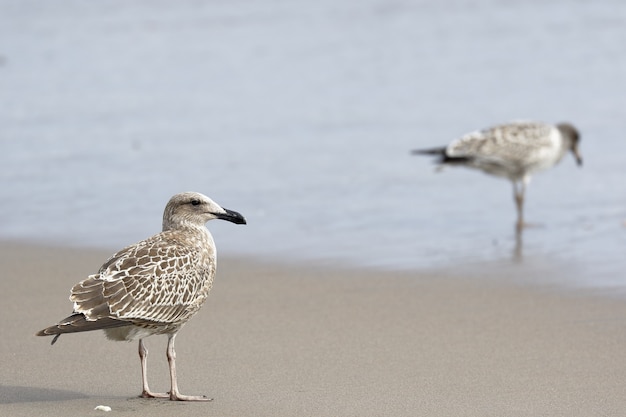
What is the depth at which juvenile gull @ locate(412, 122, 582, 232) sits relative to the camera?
1077 centimetres

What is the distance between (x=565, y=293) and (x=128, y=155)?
18.0 feet

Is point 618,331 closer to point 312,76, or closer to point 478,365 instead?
point 478,365

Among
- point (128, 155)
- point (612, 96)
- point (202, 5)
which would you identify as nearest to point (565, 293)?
point (128, 155)

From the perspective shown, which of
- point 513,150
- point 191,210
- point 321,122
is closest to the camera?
point 191,210

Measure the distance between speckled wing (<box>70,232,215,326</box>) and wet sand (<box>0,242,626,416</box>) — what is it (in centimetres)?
43

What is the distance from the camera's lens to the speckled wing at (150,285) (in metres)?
5.25

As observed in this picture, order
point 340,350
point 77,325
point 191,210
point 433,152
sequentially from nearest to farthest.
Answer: point 77,325, point 191,210, point 340,350, point 433,152

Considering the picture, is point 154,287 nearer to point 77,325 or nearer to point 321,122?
point 77,325

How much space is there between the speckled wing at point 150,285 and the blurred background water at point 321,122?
2.63 m

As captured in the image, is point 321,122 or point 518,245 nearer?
point 518,245

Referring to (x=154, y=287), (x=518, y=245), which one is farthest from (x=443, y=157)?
(x=154, y=287)

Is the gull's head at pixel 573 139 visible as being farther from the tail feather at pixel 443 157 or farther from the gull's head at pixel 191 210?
the gull's head at pixel 191 210

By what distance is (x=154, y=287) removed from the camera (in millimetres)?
5410

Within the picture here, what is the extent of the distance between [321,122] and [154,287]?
7.48 m
